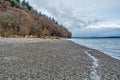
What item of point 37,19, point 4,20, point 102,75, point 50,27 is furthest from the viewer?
point 50,27

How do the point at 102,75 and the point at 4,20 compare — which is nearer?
the point at 102,75

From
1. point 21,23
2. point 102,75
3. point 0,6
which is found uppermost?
point 0,6

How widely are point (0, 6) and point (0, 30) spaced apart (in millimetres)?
31859

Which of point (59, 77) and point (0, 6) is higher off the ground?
point (0, 6)

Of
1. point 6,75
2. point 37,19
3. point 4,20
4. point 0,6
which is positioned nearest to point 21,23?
point 4,20

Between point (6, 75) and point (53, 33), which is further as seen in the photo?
point (53, 33)

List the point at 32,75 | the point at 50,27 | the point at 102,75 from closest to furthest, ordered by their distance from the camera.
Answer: the point at 32,75
the point at 102,75
the point at 50,27

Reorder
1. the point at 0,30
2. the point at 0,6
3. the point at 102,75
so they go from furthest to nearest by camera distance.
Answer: the point at 0,6, the point at 0,30, the point at 102,75

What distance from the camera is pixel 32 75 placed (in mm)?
10844

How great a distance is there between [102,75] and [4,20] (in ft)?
258

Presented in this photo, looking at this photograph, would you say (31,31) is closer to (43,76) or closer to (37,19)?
(37,19)

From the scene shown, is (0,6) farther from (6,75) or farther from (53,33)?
(6,75)

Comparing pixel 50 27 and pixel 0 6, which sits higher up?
pixel 0 6

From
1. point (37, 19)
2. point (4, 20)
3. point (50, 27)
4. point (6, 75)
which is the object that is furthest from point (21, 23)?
point (6, 75)
